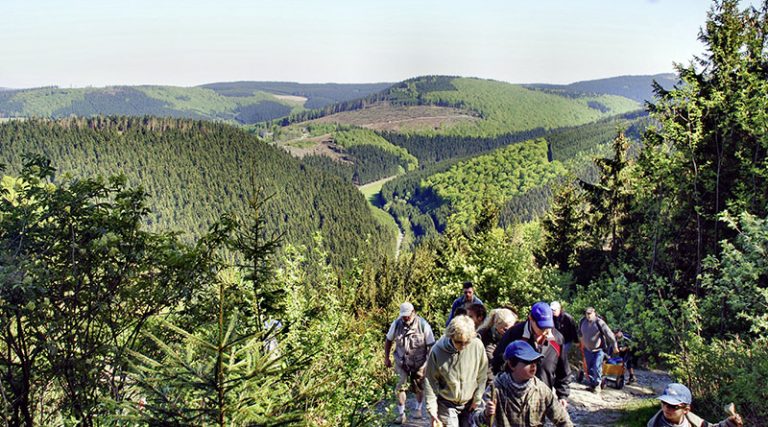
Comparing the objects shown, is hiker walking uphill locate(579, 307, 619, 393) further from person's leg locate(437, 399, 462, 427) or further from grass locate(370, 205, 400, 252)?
grass locate(370, 205, 400, 252)

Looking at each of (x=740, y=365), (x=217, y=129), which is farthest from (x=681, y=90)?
(x=217, y=129)

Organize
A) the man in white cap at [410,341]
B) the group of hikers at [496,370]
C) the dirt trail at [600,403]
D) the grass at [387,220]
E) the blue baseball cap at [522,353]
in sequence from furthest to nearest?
the grass at [387,220], the dirt trail at [600,403], the man in white cap at [410,341], the group of hikers at [496,370], the blue baseball cap at [522,353]

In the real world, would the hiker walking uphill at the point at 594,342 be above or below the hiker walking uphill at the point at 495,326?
below

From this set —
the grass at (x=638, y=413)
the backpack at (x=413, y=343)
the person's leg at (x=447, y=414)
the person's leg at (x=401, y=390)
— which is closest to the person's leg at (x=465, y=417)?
the person's leg at (x=447, y=414)

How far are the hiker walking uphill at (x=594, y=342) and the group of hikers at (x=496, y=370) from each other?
255 cm

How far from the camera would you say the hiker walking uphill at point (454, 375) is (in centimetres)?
530

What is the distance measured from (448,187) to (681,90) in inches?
6324

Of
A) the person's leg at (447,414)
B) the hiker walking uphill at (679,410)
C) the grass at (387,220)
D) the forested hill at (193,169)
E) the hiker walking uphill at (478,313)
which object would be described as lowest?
the grass at (387,220)

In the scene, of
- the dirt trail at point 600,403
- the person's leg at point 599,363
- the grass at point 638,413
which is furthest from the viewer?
the person's leg at point 599,363

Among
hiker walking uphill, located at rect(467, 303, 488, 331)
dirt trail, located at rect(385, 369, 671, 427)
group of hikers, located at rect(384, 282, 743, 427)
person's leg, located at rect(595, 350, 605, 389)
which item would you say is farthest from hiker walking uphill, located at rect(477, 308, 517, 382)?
person's leg, located at rect(595, 350, 605, 389)

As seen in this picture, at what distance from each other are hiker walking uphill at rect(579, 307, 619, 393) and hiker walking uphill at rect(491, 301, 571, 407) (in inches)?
191

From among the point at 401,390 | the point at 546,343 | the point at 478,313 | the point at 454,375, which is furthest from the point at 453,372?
the point at 401,390

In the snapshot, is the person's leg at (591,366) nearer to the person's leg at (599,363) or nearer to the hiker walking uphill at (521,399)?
the person's leg at (599,363)

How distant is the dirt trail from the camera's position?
8828 mm
